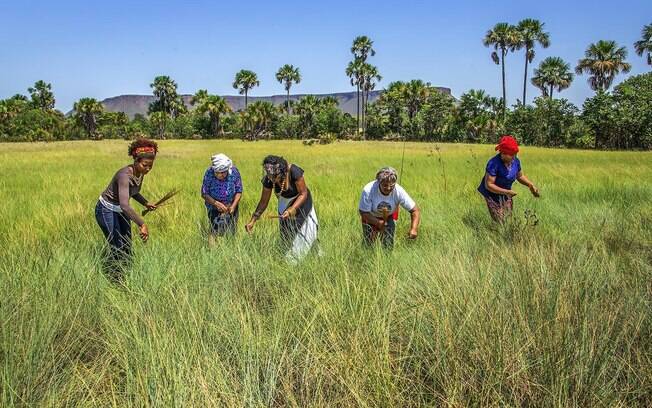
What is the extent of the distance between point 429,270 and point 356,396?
1.34 metres

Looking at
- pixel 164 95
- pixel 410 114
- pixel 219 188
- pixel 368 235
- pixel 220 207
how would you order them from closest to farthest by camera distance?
pixel 368 235
pixel 220 207
pixel 219 188
pixel 410 114
pixel 164 95

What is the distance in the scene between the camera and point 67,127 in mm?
64312

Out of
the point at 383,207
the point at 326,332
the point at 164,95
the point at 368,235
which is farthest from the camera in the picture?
the point at 164,95

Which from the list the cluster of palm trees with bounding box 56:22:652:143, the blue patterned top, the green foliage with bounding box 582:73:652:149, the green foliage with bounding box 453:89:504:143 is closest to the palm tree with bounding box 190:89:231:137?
the cluster of palm trees with bounding box 56:22:652:143

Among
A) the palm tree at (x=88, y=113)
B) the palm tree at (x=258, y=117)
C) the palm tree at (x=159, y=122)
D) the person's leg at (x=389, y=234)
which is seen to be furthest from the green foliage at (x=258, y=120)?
the person's leg at (x=389, y=234)

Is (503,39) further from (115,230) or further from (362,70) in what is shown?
(115,230)

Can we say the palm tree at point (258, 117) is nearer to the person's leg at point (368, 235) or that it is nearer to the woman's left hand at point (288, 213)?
the person's leg at point (368, 235)

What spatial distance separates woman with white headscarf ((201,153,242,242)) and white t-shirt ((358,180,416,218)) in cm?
153

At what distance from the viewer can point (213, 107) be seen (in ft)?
215

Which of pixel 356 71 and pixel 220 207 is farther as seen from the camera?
pixel 356 71

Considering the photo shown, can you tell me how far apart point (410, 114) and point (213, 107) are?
95.4 feet

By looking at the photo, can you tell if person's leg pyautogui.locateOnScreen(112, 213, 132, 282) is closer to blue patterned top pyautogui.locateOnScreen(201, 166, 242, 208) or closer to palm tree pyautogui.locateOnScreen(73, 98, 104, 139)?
blue patterned top pyautogui.locateOnScreen(201, 166, 242, 208)

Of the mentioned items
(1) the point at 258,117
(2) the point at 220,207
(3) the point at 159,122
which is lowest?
(2) the point at 220,207

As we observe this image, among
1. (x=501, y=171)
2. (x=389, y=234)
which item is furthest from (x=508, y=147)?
(x=389, y=234)
